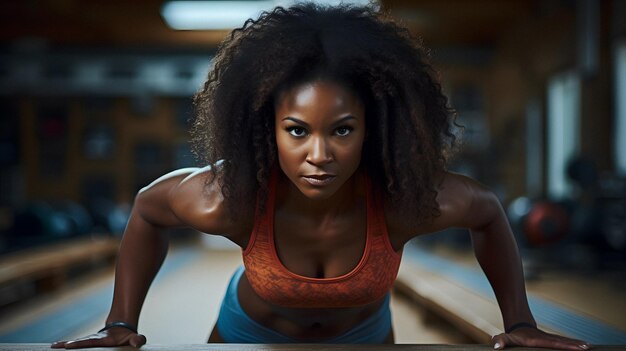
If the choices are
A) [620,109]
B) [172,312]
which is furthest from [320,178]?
[620,109]

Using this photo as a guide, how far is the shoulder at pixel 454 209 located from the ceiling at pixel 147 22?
21.3ft

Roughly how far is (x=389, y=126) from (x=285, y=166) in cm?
24

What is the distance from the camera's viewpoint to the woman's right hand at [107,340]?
1.35m

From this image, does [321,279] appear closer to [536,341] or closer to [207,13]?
[536,341]

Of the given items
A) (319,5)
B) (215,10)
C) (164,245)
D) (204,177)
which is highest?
(215,10)

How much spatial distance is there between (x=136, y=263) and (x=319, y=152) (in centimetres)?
58

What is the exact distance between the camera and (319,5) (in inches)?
56.9

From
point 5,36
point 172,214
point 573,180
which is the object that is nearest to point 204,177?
point 172,214

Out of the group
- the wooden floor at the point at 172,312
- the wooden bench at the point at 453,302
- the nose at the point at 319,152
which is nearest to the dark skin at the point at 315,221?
the nose at the point at 319,152

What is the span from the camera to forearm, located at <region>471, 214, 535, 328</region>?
1.53 meters

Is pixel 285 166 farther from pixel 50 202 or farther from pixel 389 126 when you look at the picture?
pixel 50 202

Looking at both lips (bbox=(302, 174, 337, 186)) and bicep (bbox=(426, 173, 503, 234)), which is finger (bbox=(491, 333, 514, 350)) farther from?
lips (bbox=(302, 174, 337, 186))

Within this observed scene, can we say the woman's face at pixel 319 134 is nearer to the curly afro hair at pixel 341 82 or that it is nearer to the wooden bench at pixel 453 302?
the curly afro hair at pixel 341 82

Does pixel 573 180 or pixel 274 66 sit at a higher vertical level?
pixel 274 66
